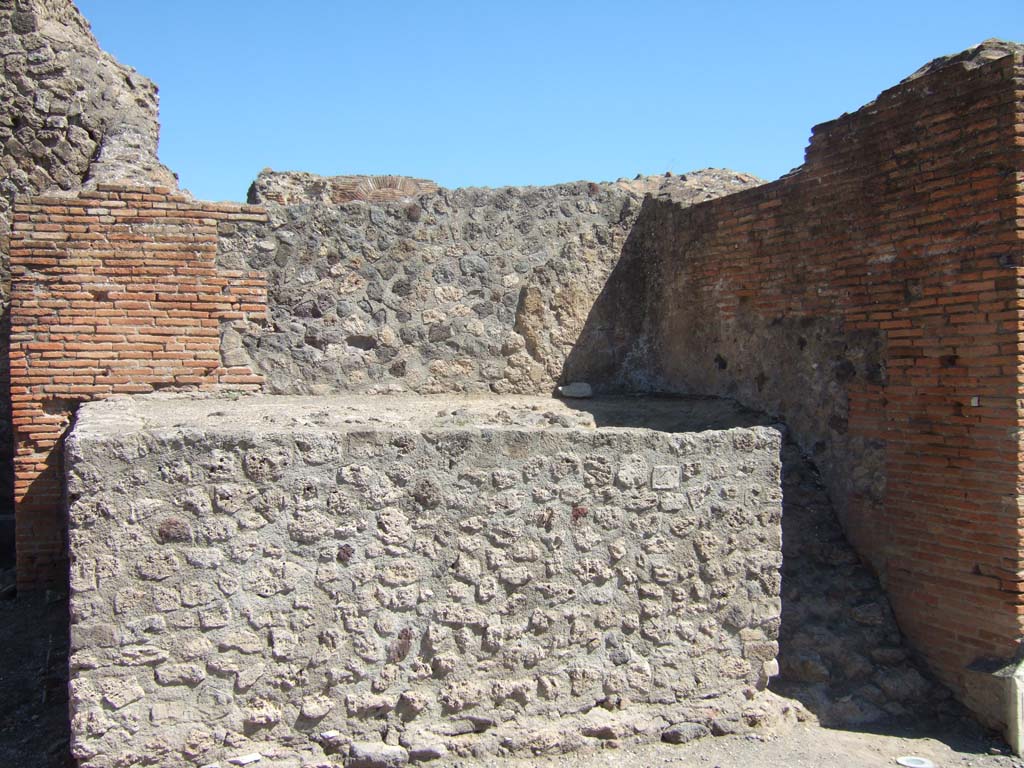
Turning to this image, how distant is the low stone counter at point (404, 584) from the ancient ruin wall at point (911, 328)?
0.95 meters

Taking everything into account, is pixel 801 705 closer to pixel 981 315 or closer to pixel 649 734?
pixel 649 734

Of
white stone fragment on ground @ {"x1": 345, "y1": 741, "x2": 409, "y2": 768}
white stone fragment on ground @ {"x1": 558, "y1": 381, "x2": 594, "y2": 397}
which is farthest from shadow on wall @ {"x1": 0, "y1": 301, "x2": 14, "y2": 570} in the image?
white stone fragment on ground @ {"x1": 558, "y1": 381, "x2": 594, "y2": 397}

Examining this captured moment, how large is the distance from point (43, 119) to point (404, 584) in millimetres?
4910

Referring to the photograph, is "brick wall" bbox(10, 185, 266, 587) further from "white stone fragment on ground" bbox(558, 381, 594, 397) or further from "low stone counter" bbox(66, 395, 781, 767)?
"white stone fragment on ground" bbox(558, 381, 594, 397)

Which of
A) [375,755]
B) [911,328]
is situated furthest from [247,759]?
[911,328]

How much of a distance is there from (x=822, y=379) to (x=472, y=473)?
256cm

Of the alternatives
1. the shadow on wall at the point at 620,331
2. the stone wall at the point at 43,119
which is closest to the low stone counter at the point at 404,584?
the shadow on wall at the point at 620,331

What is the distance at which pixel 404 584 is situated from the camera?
13.4 feet

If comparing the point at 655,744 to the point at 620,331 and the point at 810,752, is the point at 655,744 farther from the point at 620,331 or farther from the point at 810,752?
the point at 620,331

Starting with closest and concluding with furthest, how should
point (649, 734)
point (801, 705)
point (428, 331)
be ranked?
1. point (649, 734)
2. point (801, 705)
3. point (428, 331)

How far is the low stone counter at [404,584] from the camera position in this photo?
12.3 ft

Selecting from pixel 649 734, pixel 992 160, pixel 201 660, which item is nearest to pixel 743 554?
pixel 649 734

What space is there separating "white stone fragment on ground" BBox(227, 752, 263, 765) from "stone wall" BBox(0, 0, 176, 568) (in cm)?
353

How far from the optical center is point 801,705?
4.80 m
